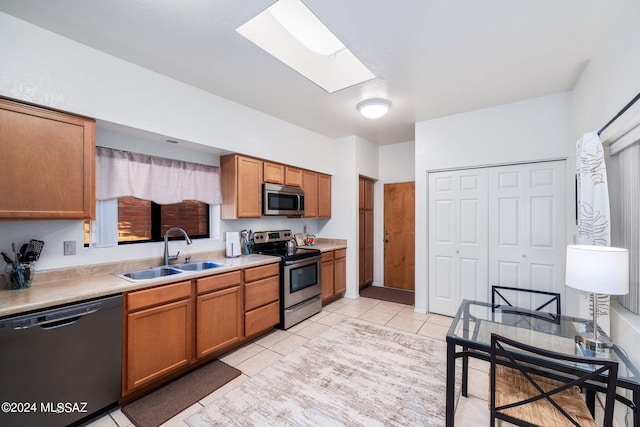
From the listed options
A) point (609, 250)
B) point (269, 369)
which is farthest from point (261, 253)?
point (609, 250)

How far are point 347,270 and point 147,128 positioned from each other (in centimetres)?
344

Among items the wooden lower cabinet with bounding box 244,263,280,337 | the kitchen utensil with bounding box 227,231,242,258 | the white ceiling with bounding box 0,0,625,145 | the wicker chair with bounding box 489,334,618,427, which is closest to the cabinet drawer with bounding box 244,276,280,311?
the wooden lower cabinet with bounding box 244,263,280,337

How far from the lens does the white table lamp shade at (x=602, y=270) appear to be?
55.7 inches

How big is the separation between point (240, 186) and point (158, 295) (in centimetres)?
150

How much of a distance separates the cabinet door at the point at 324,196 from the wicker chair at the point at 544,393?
3.22m

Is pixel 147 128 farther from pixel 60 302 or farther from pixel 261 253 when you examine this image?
pixel 261 253

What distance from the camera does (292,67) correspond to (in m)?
2.37

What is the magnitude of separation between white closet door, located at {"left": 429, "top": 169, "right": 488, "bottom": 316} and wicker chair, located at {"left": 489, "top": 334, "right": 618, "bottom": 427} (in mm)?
1977

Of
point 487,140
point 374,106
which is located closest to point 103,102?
point 374,106

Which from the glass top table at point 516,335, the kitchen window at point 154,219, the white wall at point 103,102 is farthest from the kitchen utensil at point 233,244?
the glass top table at point 516,335

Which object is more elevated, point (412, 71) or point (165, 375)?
point (412, 71)

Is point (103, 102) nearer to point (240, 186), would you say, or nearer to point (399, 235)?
point (240, 186)

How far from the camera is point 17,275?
182cm

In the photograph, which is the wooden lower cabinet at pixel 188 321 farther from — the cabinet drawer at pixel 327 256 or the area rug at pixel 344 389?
the cabinet drawer at pixel 327 256
